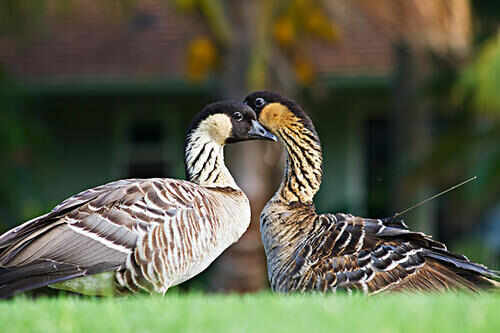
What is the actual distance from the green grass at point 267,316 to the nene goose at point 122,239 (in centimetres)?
106

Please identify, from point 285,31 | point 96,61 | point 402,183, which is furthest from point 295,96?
point 96,61

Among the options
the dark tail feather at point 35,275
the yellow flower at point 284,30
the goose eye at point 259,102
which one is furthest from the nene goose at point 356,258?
the yellow flower at point 284,30

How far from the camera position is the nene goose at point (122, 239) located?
5.96 metres

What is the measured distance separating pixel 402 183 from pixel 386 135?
5613 millimetres

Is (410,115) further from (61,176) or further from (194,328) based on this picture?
(194,328)

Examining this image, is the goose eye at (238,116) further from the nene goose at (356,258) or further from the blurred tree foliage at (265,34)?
the blurred tree foliage at (265,34)

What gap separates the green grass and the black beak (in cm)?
217

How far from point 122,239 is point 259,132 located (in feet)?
4.69

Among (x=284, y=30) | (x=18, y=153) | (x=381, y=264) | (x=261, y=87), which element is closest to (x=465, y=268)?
(x=381, y=264)

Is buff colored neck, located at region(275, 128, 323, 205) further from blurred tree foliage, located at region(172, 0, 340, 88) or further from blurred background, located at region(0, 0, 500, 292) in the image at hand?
blurred tree foliage, located at region(172, 0, 340, 88)

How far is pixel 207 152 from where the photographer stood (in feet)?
22.9

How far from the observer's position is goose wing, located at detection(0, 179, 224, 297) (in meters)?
5.91

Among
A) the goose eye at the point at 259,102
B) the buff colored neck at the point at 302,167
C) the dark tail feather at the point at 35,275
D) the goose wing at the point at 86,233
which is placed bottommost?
the dark tail feather at the point at 35,275

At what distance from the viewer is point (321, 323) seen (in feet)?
14.0
